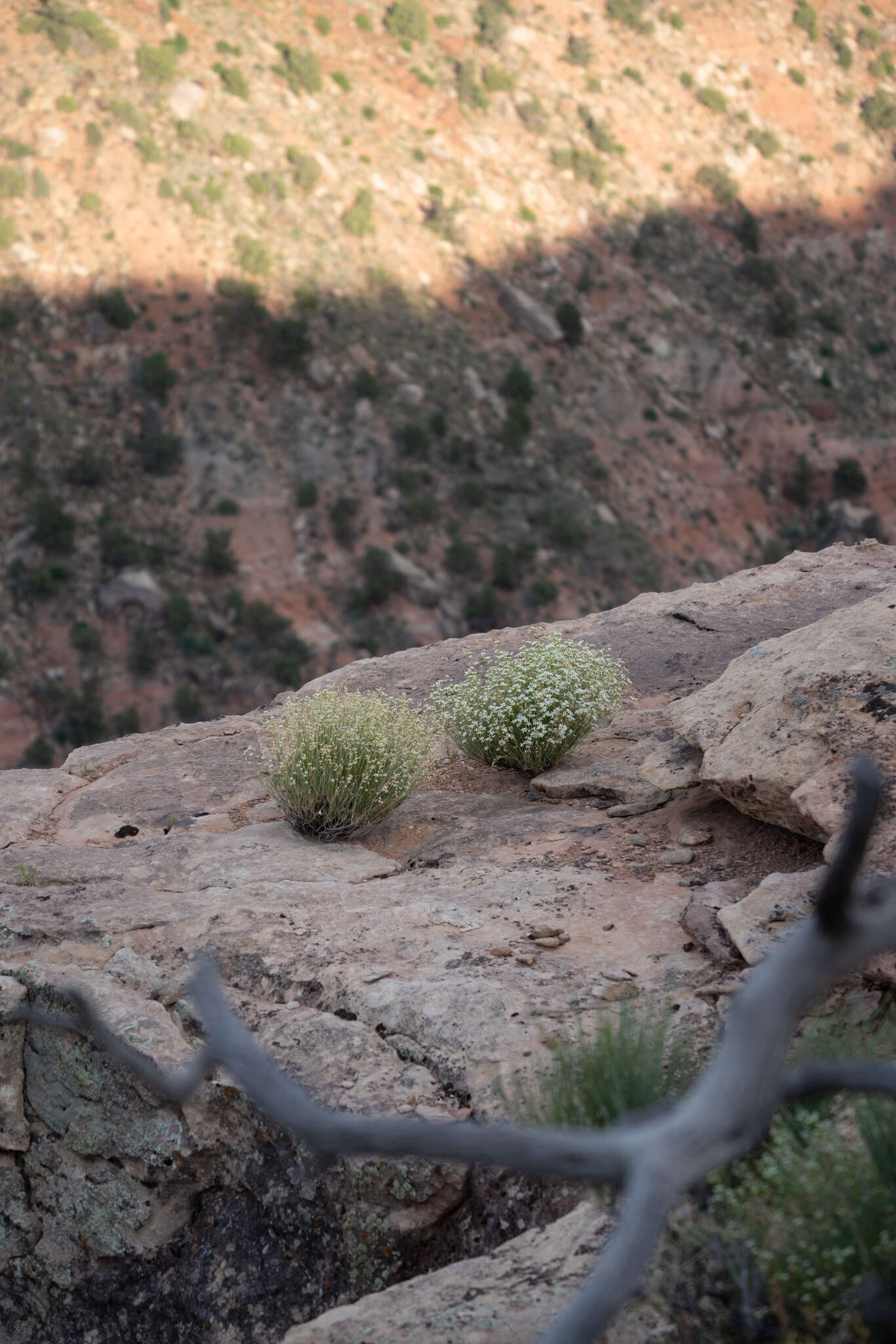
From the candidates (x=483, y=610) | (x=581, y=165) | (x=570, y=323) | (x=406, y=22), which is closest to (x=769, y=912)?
→ (x=483, y=610)

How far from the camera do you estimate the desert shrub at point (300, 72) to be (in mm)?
34656

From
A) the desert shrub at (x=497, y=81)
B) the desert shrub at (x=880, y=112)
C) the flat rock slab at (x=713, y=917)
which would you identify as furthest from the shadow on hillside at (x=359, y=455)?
the flat rock slab at (x=713, y=917)

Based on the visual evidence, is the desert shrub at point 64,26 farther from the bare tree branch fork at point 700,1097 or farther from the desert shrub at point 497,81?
the bare tree branch fork at point 700,1097

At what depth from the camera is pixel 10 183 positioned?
96.3 ft

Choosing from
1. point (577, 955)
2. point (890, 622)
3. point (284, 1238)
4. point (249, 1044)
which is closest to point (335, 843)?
point (577, 955)

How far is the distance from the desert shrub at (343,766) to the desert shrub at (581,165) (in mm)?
37786

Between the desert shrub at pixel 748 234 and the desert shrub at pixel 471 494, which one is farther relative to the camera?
the desert shrub at pixel 748 234

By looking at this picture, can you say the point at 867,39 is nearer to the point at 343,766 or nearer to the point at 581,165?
the point at 581,165

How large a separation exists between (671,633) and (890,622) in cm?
310

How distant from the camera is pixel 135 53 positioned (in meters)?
32.3

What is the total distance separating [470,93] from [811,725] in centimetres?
4023

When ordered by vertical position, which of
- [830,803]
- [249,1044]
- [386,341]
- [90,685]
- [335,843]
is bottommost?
[90,685]

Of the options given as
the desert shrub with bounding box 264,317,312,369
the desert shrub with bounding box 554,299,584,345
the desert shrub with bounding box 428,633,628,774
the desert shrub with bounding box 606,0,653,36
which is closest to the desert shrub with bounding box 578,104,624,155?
the desert shrub with bounding box 606,0,653,36

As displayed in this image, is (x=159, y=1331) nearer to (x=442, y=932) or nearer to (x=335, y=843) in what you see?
(x=442, y=932)
